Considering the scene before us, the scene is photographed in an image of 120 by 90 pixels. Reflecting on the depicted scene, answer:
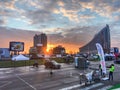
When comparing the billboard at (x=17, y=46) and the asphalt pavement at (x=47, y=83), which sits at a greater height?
the billboard at (x=17, y=46)

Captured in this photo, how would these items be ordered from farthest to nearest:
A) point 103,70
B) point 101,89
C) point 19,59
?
point 19,59 → point 103,70 → point 101,89

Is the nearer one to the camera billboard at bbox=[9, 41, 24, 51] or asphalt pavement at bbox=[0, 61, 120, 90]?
asphalt pavement at bbox=[0, 61, 120, 90]

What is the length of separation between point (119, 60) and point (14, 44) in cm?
4606

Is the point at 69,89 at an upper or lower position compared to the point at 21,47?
lower

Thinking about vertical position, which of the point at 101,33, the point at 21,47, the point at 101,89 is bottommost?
the point at 101,89

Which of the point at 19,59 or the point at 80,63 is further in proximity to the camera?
the point at 19,59

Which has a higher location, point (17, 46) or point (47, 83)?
point (17, 46)

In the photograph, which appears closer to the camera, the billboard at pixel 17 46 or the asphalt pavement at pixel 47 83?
the asphalt pavement at pixel 47 83

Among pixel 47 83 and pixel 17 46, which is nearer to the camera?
pixel 47 83

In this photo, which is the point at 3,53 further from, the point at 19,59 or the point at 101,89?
the point at 101,89

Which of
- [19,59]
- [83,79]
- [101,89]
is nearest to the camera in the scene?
[101,89]

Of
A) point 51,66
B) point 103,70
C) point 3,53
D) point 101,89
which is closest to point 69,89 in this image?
point 101,89

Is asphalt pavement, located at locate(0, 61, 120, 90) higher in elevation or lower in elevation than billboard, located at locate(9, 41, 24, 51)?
lower

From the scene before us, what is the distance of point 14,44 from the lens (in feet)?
290
